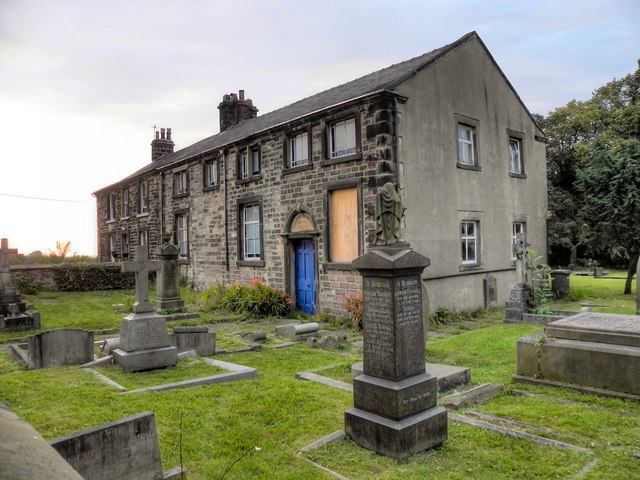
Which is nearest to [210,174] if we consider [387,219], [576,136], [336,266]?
[336,266]

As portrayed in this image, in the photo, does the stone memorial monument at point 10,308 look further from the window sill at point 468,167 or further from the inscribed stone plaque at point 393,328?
the window sill at point 468,167

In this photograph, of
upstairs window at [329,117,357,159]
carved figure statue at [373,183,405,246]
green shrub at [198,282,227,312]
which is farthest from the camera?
green shrub at [198,282,227,312]

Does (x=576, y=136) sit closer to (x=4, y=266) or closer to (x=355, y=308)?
(x=355, y=308)

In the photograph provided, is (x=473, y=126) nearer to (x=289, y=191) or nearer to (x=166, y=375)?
(x=289, y=191)

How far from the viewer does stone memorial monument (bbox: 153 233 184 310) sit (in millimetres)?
15281

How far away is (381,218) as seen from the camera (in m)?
5.13

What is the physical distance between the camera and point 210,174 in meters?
20.0

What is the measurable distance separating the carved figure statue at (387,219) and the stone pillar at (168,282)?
11.6m

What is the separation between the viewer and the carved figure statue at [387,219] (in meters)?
5.09

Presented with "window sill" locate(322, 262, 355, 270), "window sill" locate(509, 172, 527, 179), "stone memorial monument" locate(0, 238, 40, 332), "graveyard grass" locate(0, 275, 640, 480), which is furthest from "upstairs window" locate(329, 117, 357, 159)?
"stone memorial monument" locate(0, 238, 40, 332)

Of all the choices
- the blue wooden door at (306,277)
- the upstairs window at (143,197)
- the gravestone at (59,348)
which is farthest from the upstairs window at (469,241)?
the upstairs window at (143,197)

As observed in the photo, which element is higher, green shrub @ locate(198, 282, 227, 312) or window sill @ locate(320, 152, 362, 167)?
window sill @ locate(320, 152, 362, 167)

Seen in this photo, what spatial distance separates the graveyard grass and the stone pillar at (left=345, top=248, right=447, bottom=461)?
18cm

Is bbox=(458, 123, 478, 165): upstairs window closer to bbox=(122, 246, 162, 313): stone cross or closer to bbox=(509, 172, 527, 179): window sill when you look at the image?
bbox=(509, 172, 527, 179): window sill
